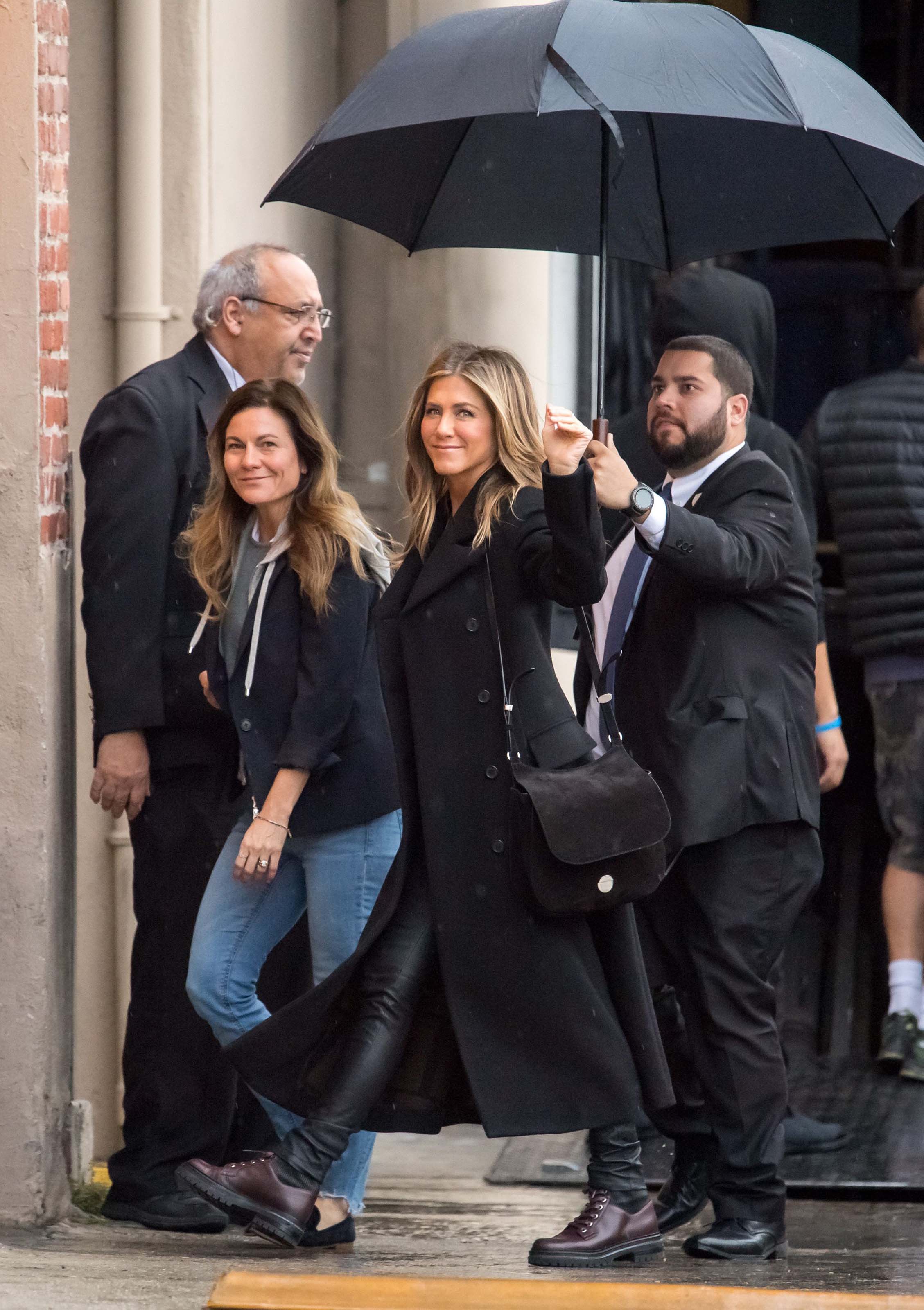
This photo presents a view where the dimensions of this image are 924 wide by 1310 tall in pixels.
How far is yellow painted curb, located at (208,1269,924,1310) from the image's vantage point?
3.45m

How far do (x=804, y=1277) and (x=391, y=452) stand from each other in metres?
3.67

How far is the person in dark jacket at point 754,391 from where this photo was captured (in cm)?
550

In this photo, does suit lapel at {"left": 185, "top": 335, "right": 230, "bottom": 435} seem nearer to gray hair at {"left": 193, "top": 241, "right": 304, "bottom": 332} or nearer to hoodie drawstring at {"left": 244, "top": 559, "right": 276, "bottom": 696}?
gray hair at {"left": 193, "top": 241, "right": 304, "bottom": 332}

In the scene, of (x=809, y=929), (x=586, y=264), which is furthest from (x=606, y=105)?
(x=809, y=929)

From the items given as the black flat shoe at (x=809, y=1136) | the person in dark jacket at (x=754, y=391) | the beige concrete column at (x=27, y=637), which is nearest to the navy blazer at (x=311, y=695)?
the beige concrete column at (x=27, y=637)

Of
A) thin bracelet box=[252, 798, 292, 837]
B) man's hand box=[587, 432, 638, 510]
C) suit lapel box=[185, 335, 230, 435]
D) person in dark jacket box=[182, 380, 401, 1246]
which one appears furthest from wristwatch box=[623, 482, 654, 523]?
suit lapel box=[185, 335, 230, 435]

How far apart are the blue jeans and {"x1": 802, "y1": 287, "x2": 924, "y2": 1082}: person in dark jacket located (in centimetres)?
244

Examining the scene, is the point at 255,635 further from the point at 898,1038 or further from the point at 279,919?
the point at 898,1038

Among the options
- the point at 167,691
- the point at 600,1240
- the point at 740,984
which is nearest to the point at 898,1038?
the point at 740,984

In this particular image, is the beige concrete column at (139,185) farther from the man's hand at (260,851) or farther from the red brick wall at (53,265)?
the man's hand at (260,851)

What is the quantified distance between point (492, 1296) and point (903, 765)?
321cm

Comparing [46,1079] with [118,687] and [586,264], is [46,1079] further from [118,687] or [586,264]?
[586,264]

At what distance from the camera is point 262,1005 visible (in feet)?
14.4

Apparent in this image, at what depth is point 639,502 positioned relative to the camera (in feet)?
13.2
